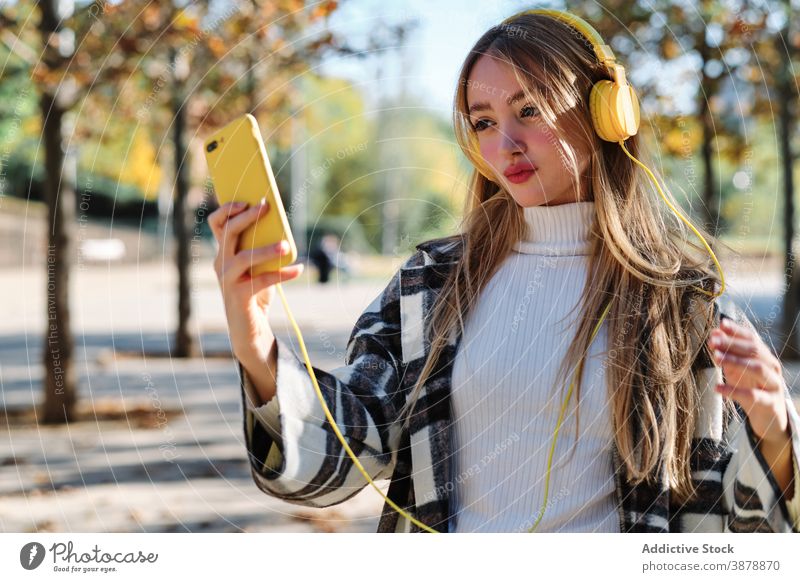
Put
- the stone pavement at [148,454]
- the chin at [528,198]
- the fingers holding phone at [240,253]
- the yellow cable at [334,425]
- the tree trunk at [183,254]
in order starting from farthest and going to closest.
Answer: the tree trunk at [183,254], the stone pavement at [148,454], the chin at [528,198], the yellow cable at [334,425], the fingers holding phone at [240,253]

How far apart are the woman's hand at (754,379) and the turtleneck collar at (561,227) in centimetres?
44

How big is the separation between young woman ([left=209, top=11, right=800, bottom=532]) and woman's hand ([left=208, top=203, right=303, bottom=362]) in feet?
0.60

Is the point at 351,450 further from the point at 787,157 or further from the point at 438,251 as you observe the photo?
the point at 787,157

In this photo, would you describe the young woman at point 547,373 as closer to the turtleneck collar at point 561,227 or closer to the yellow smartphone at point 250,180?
the turtleneck collar at point 561,227

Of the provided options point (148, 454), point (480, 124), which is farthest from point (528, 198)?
point (148, 454)

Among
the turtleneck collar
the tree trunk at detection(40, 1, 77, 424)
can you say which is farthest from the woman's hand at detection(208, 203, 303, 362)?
the tree trunk at detection(40, 1, 77, 424)

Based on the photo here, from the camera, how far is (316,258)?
14055 mm

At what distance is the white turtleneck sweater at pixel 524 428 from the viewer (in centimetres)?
171

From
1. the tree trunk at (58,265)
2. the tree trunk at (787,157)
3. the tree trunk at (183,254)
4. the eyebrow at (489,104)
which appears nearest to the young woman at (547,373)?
the eyebrow at (489,104)

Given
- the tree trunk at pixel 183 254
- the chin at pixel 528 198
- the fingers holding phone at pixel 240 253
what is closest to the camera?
the fingers holding phone at pixel 240 253

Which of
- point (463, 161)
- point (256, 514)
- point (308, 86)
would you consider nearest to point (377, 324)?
point (463, 161)

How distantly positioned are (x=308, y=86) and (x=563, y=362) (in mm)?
7970

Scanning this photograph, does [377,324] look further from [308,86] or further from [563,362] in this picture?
[308,86]

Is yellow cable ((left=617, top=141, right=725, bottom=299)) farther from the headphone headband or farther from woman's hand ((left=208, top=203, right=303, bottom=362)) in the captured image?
woman's hand ((left=208, top=203, right=303, bottom=362))
